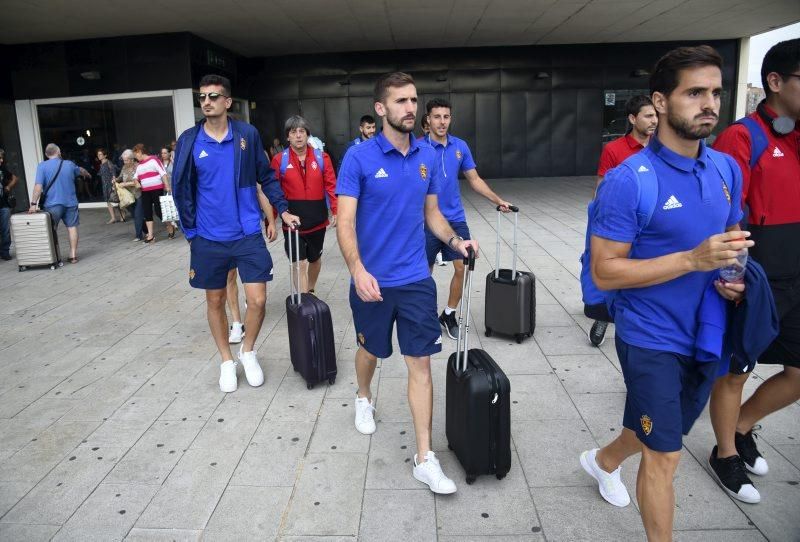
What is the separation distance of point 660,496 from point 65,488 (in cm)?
296

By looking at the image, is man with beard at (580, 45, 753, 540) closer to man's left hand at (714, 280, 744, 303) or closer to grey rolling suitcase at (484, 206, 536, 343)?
man's left hand at (714, 280, 744, 303)

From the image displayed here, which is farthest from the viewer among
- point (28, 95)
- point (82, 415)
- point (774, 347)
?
point (28, 95)

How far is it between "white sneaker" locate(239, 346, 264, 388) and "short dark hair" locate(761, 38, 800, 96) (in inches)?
142

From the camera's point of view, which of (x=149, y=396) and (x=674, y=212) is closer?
(x=674, y=212)

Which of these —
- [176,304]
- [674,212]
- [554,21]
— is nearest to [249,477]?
[674,212]

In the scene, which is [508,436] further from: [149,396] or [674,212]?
[149,396]

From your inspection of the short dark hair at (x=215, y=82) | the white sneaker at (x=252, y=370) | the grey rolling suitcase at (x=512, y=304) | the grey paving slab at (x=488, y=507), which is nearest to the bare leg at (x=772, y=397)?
the grey paving slab at (x=488, y=507)

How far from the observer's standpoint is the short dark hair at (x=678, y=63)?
2.12 metres

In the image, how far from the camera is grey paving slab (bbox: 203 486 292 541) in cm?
277

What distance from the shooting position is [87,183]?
1759cm

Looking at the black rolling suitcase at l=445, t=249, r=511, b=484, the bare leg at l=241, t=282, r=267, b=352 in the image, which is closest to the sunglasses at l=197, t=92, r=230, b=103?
the bare leg at l=241, t=282, r=267, b=352

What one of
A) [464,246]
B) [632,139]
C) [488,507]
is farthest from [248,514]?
[632,139]

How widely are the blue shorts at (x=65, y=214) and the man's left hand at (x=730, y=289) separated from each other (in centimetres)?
1004

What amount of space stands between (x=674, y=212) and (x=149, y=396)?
12.3 ft
